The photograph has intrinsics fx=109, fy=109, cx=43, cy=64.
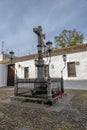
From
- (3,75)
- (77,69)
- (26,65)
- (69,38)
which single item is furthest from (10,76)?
(69,38)

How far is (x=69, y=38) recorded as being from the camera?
796 inches

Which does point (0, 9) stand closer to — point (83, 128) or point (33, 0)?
point (33, 0)

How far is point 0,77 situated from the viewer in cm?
1284

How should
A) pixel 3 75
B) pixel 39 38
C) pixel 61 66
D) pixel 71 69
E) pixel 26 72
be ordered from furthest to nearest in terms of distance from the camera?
pixel 3 75 < pixel 26 72 < pixel 61 66 < pixel 71 69 < pixel 39 38

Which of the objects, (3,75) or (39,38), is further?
(3,75)

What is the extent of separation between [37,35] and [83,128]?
5.19 m

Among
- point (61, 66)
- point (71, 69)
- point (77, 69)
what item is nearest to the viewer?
point (77, 69)

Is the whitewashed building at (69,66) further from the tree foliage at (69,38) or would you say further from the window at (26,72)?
the tree foliage at (69,38)

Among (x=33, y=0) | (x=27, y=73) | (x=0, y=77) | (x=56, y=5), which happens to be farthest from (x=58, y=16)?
(x=0, y=77)

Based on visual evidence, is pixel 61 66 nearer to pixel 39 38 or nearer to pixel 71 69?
pixel 71 69

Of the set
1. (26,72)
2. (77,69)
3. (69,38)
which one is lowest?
(26,72)

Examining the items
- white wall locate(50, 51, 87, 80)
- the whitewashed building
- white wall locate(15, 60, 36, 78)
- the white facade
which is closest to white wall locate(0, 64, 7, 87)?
white wall locate(15, 60, 36, 78)

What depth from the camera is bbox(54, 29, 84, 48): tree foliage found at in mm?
19375

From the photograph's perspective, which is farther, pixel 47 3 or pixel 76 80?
pixel 76 80
